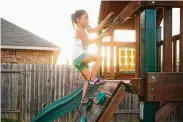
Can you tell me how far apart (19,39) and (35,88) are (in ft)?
24.3

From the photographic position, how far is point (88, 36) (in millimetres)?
5391

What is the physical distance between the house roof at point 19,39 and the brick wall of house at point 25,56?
370 millimetres

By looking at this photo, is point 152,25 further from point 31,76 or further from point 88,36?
point 31,76

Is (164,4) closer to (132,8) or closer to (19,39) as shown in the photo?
(132,8)

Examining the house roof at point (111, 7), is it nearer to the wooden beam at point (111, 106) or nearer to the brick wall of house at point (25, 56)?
the wooden beam at point (111, 106)

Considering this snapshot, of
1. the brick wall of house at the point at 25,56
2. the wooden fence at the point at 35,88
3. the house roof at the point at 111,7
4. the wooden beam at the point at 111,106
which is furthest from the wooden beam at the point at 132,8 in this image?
the brick wall of house at the point at 25,56

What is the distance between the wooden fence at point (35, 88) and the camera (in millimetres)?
11211

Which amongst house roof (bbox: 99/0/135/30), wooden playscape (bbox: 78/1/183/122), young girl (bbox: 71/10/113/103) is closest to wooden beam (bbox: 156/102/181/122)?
wooden playscape (bbox: 78/1/183/122)

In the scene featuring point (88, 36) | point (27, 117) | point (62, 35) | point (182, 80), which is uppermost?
point (62, 35)

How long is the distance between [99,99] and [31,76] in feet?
24.5

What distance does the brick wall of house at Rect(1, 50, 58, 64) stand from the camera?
16703mm

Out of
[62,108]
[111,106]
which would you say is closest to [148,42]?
[111,106]

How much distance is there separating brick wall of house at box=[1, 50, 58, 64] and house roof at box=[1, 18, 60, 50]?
370 millimetres

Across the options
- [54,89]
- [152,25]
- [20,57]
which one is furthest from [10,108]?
[152,25]
